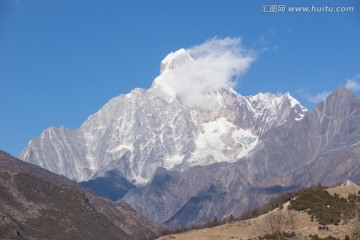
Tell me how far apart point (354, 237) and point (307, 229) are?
5607 centimetres

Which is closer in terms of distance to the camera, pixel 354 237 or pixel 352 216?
pixel 354 237

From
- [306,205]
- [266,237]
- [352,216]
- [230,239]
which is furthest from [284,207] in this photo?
[352,216]

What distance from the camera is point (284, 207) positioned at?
18825cm

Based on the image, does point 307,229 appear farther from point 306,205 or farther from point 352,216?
point 352,216

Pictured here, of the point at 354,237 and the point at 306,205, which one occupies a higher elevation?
the point at 306,205

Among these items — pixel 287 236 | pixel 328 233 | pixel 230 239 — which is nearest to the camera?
pixel 287 236

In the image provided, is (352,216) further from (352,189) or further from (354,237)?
(352,189)

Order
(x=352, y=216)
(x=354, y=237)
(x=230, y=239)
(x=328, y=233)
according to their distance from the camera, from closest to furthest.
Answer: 1. (x=354, y=237)
2. (x=352, y=216)
3. (x=328, y=233)
4. (x=230, y=239)

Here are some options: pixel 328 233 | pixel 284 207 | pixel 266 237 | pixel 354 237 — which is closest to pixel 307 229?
pixel 328 233

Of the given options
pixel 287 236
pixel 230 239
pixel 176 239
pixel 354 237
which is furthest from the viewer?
pixel 176 239

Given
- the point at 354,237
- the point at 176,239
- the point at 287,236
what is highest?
the point at 176,239

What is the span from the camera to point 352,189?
188 m

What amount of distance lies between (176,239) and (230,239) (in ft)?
57.5

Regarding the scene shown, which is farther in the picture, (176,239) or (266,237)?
(176,239)
